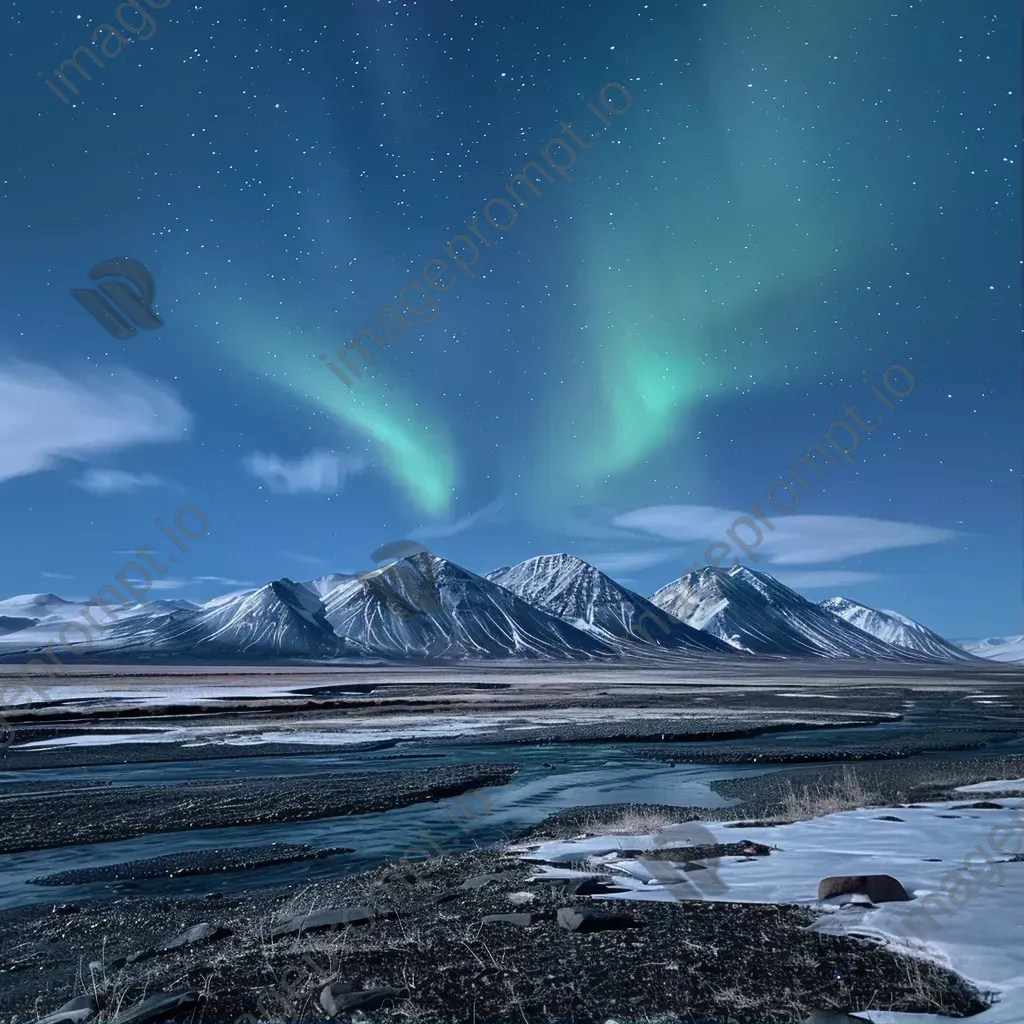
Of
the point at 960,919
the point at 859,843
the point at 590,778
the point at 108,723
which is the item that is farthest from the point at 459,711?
the point at 960,919

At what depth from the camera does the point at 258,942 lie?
9.59m

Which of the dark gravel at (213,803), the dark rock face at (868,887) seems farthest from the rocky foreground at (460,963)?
the dark gravel at (213,803)

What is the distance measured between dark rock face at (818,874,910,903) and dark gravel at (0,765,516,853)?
42.9ft

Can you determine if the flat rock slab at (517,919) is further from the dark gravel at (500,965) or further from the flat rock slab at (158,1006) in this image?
the flat rock slab at (158,1006)

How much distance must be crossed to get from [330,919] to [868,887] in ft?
24.6

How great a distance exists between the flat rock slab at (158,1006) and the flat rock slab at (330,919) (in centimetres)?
202

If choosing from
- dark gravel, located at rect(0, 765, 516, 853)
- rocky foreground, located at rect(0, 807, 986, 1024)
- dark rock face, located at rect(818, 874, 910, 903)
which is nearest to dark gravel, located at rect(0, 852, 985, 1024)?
rocky foreground, located at rect(0, 807, 986, 1024)

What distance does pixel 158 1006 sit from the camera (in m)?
7.52

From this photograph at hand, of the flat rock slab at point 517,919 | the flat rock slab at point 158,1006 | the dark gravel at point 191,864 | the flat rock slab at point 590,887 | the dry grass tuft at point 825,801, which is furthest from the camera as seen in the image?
the dry grass tuft at point 825,801

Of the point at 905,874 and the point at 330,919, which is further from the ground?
the point at 905,874

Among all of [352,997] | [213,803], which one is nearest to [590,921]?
[352,997]

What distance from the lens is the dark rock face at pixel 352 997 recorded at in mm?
7602

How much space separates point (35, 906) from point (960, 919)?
45.7 feet

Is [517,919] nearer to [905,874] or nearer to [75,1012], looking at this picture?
[75,1012]
